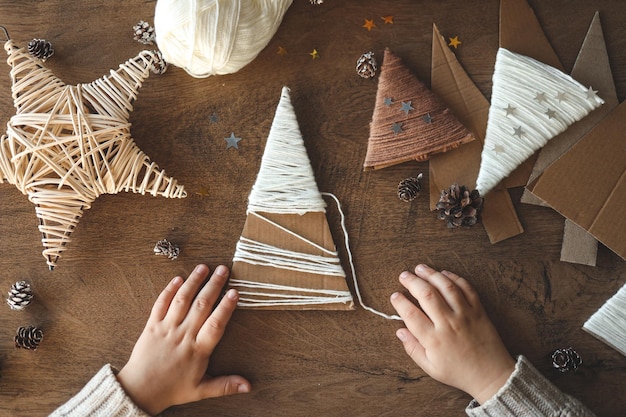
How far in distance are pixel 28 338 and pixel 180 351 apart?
0.31 meters

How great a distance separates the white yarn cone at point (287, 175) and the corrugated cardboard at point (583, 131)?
42 cm

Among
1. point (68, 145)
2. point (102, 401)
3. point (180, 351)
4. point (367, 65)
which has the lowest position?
point (102, 401)

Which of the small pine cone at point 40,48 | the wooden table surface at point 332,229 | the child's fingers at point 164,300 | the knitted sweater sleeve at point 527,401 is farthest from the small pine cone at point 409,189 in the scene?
the small pine cone at point 40,48

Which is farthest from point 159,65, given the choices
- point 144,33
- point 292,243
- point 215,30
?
point 292,243

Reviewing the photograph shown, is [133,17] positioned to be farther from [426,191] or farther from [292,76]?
[426,191]

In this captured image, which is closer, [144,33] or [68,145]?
[68,145]

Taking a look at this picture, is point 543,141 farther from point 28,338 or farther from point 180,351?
point 28,338

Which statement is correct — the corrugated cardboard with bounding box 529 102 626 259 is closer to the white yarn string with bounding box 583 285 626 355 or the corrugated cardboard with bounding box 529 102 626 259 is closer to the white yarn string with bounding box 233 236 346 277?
the white yarn string with bounding box 583 285 626 355

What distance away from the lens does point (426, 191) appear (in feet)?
3.43

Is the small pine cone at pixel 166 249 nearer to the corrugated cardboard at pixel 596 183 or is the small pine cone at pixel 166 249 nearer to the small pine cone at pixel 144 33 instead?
the small pine cone at pixel 144 33

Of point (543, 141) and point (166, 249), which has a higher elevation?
point (543, 141)

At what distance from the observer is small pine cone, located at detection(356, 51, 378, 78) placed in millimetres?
1031

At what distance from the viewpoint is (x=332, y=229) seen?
1052mm

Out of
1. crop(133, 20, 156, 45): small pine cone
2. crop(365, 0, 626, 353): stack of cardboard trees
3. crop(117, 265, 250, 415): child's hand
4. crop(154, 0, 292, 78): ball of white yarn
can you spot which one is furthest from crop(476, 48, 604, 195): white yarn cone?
crop(133, 20, 156, 45): small pine cone
